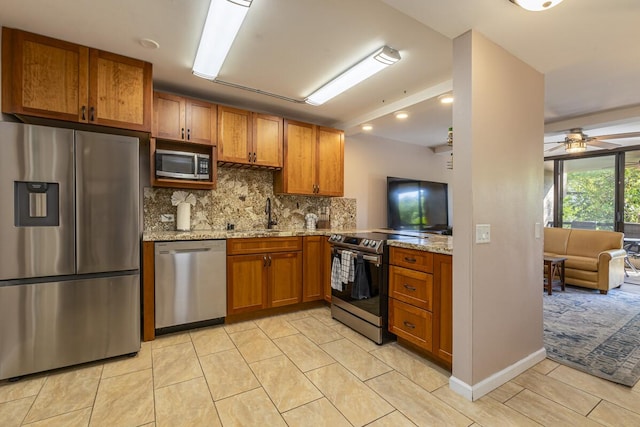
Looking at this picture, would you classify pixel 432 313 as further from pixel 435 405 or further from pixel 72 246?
pixel 72 246

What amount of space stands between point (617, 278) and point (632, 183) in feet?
8.60

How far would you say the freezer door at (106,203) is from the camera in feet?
7.17

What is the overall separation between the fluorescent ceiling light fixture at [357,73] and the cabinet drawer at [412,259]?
5.16 feet

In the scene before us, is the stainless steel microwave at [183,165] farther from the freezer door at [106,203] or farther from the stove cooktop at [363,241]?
the stove cooktop at [363,241]

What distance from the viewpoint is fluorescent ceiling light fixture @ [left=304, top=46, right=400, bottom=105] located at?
235 cm

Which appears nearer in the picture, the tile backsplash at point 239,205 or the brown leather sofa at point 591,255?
the tile backsplash at point 239,205

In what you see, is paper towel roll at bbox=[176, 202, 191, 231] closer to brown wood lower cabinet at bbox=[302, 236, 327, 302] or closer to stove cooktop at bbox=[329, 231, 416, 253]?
brown wood lower cabinet at bbox=[302, 236, 327, 302]

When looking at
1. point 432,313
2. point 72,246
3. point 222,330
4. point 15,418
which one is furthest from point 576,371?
point 72,246

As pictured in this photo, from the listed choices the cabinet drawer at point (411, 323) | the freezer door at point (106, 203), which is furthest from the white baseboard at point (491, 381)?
the freezer door at point (106, 203)

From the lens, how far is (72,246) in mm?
2150

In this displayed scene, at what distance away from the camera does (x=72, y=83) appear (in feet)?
7.61

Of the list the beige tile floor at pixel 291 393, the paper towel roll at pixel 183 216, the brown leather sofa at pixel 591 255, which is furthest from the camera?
the brown leather sofa at pixel 591 255

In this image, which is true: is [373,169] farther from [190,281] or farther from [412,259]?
[190,281]

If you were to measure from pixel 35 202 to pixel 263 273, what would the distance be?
1921 mm
